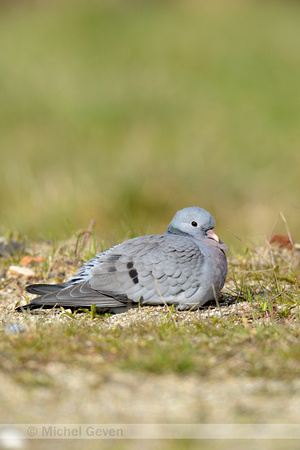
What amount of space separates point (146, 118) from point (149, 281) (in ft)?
29.1

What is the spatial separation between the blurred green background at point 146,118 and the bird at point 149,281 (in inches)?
68.3

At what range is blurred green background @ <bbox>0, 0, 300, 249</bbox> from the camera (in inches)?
371

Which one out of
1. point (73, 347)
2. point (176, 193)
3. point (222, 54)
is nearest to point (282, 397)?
point (73, 347)

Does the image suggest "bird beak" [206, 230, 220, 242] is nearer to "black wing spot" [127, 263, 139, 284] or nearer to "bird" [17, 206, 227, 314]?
"bird" [17, 206, 227, 314]

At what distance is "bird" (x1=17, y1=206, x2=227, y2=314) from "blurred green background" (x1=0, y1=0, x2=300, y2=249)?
1735 millimetres

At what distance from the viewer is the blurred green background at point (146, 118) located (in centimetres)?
941

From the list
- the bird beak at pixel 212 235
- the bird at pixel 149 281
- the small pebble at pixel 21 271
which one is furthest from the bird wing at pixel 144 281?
the small pebble at pixel 21 271

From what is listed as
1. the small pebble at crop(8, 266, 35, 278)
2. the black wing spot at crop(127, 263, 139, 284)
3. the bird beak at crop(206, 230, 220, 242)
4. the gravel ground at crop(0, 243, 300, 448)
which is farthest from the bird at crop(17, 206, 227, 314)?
the gravel ground at crop(0, 243, 300, 448)

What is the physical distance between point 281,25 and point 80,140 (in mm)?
9451

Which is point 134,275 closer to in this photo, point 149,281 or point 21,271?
point 149,281

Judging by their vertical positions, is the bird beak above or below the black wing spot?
above

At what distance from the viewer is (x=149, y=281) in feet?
13.9

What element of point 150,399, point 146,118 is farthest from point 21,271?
point 146,118

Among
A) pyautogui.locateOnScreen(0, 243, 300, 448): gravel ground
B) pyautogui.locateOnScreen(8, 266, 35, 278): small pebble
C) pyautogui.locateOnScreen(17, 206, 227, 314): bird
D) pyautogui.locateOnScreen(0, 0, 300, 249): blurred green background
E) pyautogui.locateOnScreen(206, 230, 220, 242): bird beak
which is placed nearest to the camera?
pyautogui.locateOnScreen(0, 243, 300, 448): gravel ground
